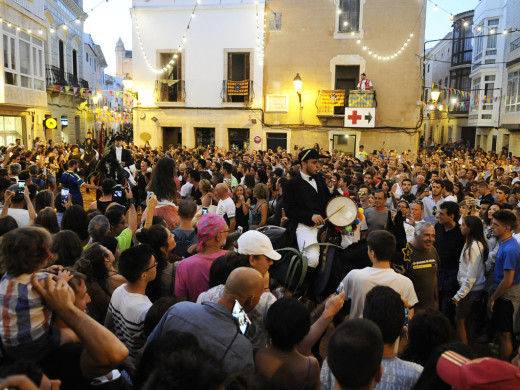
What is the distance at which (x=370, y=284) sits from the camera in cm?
362

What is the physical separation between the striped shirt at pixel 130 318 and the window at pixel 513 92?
1074 inches

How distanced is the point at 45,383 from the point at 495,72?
117 feet

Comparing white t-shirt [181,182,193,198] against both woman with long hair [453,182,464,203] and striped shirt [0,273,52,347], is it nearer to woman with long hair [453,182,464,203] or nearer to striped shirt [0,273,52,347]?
woman with long hair [453,182,464,203]

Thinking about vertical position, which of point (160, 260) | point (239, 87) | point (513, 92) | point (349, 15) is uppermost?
point (349, 15)

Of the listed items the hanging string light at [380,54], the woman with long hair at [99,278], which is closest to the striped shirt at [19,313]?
the woman with long hair at [99,278]

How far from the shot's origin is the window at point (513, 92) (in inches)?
1012

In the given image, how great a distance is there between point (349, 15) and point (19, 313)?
70.5 ft

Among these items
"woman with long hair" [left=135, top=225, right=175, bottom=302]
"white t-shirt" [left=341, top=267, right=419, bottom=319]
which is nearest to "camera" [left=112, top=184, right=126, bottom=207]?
"woman with long hair" [left=135, top=225, right=175, bottom=302]

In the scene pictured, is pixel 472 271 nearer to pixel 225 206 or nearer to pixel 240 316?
pixel 240 316

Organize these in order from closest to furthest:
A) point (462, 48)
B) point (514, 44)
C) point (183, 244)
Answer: point (183, 244) → point (514, 44) → point (462, 48)

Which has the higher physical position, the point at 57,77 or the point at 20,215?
the point at 57,77

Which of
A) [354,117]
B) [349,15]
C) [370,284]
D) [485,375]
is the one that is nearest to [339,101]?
[354,117]

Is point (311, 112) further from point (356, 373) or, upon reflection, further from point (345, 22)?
point (356, 373)

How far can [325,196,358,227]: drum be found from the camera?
4.75 meters
